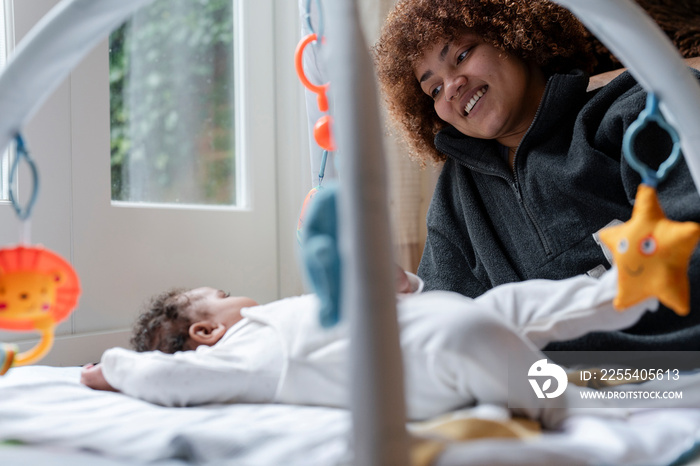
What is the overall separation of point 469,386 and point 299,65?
479mm

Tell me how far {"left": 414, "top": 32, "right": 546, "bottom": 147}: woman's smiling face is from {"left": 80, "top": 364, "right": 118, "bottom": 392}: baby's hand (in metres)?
0.76

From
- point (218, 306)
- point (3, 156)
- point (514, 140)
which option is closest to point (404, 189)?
point (514, 140)

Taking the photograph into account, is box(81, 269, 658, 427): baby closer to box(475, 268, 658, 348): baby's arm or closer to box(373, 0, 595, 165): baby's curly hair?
box(475, 268, 658, 348): baby's arm

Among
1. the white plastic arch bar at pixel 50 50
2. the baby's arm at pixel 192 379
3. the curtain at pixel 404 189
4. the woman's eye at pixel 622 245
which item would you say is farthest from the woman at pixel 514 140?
the white plastic arch bar at pixel 50 50

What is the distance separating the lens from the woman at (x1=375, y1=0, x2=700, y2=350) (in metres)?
0.95

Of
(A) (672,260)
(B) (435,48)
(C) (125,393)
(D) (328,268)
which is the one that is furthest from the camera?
(B) (435,48)

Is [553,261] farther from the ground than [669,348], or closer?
farther from the ground

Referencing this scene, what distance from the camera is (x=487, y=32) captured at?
1.15m

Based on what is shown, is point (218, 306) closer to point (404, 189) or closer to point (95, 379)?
point (95, 379)

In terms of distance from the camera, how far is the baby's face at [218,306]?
2.96 ft

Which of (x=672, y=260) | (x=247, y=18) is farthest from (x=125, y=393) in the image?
(x=247, y=18)

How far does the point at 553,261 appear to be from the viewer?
1.03 metres

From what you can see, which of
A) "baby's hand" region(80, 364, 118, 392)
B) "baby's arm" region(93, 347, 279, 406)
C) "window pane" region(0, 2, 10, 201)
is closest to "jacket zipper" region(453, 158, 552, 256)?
"baby's arm" region(93, 347, 279, 406)

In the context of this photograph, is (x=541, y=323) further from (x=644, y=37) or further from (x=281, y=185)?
(x=281, y=185)
